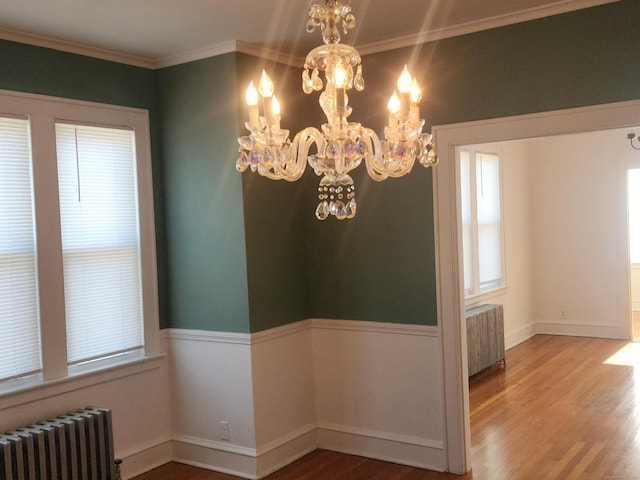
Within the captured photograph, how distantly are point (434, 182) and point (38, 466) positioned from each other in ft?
9.06

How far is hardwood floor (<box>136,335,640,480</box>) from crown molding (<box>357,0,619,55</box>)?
269 centimetres

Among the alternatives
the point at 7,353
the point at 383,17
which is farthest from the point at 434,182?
the point at 7,353

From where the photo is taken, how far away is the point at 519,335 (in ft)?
26.5

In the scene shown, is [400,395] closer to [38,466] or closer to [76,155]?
[38,466]

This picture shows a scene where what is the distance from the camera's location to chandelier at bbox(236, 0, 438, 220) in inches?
80.4

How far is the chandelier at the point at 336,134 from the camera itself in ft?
6.70

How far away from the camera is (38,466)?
3.53m

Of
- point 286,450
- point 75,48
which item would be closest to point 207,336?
point 286,450

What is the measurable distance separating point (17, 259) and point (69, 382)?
80 centimetres

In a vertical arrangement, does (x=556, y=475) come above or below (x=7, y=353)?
below

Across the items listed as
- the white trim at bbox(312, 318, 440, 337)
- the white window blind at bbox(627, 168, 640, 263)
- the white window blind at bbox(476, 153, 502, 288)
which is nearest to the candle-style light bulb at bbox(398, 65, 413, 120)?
the white trim at bbox(312, 318, 440, 337)

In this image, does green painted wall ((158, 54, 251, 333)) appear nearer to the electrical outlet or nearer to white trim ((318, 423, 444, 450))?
the electrical outlet

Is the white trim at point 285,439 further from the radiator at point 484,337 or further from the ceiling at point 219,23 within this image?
the ceiling at point 219,23

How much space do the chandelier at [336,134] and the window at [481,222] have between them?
461 cm
